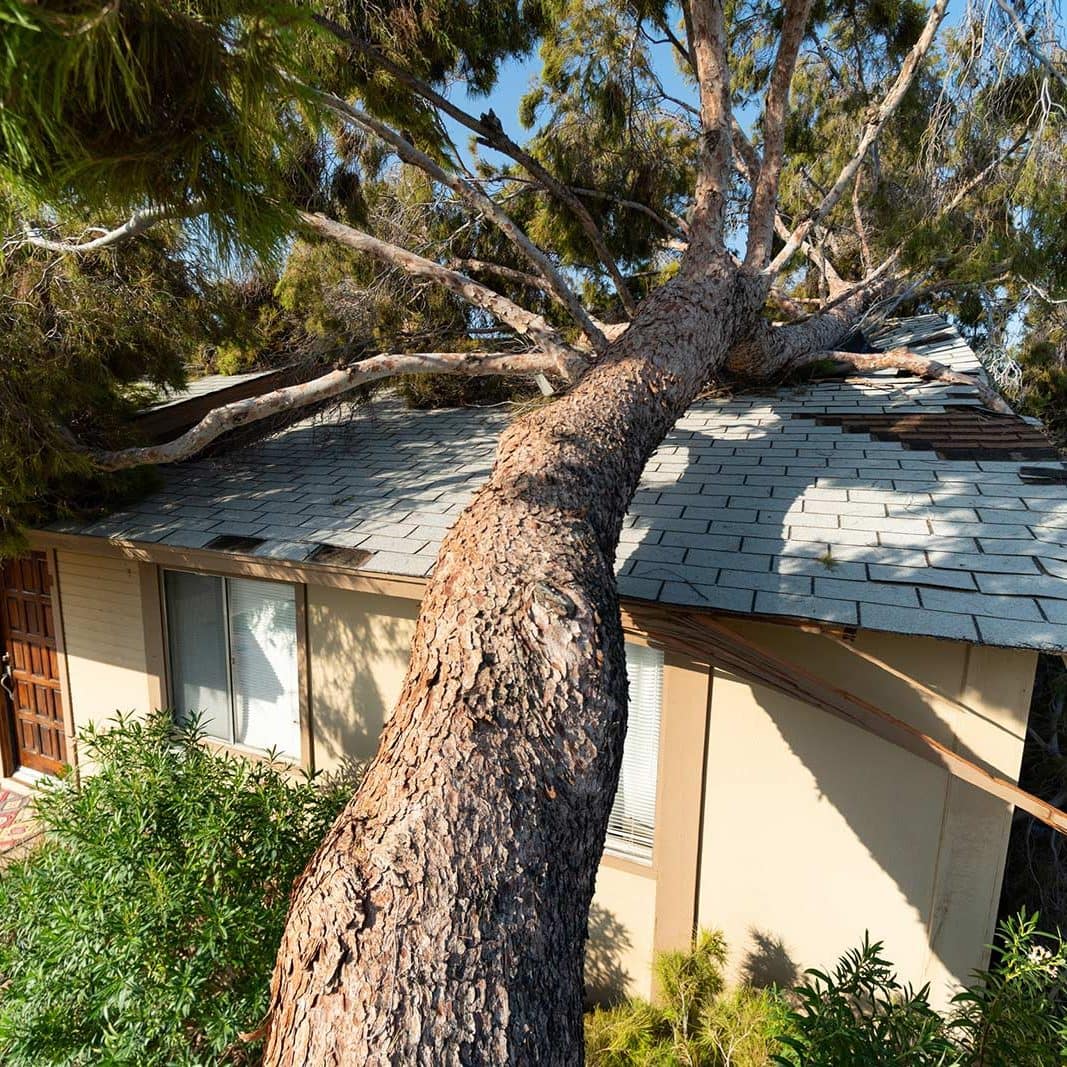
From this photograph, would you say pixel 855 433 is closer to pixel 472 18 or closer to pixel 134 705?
pixel 472 18

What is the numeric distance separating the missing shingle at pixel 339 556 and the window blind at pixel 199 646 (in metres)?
1.76

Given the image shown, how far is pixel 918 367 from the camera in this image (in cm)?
687

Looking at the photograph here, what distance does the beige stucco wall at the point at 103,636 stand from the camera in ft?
20.4

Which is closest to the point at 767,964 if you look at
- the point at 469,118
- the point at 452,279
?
the point at 452,279

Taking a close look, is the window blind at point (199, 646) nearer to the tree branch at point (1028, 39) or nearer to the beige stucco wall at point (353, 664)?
the beige stucco wall at point (353, 664)

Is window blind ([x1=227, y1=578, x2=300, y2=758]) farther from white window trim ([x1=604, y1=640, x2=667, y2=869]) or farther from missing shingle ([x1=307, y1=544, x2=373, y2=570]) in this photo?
white window trim ([x1=604, y1=640, x2=667, y2=869])

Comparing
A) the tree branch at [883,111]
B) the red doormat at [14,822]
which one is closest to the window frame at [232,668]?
the red doormat at [14,822]

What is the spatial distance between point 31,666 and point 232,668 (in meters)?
3.01

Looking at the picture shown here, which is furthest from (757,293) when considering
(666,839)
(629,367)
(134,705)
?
(134,705)

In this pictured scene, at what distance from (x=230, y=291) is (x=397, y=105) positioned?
237 cm

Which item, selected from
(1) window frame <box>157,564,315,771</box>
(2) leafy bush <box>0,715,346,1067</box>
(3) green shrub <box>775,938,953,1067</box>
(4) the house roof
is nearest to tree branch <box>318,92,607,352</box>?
(4) the house roof

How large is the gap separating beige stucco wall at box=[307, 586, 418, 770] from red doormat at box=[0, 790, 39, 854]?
287cm

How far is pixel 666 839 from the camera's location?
4285mm

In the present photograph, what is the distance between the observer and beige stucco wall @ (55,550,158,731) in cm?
621
